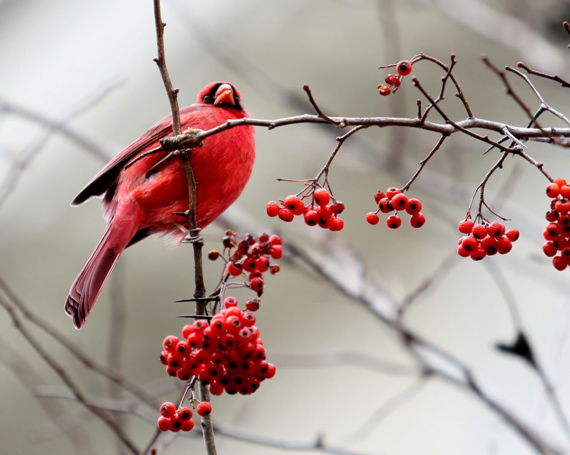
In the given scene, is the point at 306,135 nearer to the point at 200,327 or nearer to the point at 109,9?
the point at 109,9

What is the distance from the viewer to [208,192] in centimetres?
287

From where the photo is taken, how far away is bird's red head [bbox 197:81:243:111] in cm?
334

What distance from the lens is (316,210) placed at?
1.78m

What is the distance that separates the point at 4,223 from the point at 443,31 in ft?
13.2

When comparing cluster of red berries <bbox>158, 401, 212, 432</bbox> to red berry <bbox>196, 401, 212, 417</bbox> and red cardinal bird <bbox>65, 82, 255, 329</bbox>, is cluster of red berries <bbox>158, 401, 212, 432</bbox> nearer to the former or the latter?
red berry <bbox>196, 401, 212, 417</bbox>

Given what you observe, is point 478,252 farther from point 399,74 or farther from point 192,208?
point 192,208

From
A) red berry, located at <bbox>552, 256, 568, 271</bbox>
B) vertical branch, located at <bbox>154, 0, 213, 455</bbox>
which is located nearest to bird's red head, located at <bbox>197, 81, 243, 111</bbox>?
vertical branch, located at <bbox>154, 0, 213, 455</bbox>

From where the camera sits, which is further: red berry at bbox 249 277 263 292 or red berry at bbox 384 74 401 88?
red berry at bbox 249 277 263 292

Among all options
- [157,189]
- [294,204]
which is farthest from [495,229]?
[157,189]

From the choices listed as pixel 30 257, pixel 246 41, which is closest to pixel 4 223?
pixel 30 257

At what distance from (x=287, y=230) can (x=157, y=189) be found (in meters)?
2.39

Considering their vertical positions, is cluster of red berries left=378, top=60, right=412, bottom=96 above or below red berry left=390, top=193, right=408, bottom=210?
above

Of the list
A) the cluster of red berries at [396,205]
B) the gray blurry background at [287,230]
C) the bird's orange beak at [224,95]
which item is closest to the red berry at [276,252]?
the cluster of red berries at [396,205]

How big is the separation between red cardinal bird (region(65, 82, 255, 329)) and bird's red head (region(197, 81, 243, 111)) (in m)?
0.15
